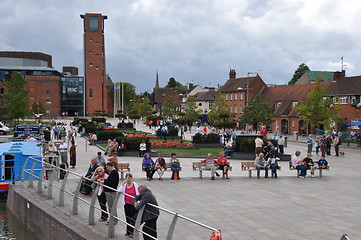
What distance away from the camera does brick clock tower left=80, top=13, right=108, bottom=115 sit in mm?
108812

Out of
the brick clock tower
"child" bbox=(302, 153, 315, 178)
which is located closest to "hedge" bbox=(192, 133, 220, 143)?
"child" bbox=(302, 153, 315, 178)

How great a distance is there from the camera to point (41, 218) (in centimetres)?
1267

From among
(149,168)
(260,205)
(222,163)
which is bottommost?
(260,205)

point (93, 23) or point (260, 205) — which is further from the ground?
point (93, 23)

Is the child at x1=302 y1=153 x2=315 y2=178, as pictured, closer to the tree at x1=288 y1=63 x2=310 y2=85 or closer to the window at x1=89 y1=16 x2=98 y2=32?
the window at x1=89 y1=16 x2=98 y2=32

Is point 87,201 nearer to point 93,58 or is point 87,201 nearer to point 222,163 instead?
point 222,163

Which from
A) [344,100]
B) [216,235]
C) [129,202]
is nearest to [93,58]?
[344,100]

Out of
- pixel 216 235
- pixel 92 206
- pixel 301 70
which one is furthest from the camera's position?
pixel 301 70

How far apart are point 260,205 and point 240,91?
214ft

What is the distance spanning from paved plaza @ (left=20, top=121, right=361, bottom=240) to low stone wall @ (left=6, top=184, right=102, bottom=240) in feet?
1.31

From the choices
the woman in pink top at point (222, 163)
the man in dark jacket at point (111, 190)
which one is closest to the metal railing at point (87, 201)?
the man in dark jacket at point (111, 190)

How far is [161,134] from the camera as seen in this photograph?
42.8m

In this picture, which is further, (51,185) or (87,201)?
(51,185)

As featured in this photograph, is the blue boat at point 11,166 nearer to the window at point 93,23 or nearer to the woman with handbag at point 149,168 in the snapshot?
the woman with handbag at point 149,168
